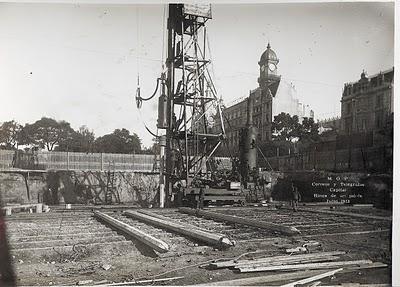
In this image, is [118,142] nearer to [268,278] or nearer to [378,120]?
[268,278]

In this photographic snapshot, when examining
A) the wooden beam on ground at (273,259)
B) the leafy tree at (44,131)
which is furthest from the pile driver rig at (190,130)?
the wooden beam on ground at (273,259)

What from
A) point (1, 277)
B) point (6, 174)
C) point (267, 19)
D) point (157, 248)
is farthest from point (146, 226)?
point (267, 19)

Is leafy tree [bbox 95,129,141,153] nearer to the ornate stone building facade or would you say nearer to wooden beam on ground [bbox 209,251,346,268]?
wooden beam on ground [bbox 209,251,346,268]

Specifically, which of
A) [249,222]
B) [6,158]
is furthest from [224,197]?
[6,158]

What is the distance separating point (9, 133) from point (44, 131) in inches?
12.9

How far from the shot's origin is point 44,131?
3.90 metres

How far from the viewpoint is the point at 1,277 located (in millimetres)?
3039

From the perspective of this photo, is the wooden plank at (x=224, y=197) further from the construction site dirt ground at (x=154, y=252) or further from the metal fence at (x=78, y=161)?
the construction site dirt ground at (x=154, y=252)

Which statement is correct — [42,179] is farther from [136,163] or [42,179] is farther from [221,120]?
[221,120]

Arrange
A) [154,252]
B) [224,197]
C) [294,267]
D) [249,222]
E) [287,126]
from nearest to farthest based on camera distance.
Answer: [294,267] < [154,252] < [249,222] < [287,126] < [224,197]

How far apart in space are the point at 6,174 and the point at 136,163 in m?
2.75

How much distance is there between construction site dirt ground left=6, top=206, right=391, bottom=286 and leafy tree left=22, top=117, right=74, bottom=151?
2.83 feet

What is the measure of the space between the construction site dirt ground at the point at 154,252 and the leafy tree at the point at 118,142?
1.05m

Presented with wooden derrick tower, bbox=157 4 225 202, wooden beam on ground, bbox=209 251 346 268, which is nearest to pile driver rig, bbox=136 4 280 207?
wooden derrick tower, bbox=157 4 225 202
